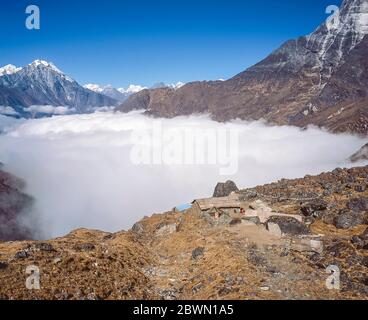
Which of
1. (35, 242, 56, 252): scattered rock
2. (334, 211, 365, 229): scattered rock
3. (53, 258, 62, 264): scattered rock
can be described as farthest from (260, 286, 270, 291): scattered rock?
(334, 211, 365, 229): scattered rock

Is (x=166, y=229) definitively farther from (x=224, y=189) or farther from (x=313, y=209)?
(x=224, y=189)

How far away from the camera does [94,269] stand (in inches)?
1137

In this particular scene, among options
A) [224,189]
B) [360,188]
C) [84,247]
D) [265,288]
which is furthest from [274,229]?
[224,189]

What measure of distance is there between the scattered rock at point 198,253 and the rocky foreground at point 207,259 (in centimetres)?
8

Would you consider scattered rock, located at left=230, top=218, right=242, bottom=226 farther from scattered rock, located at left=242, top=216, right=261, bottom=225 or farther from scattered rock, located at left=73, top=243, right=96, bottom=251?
scattered rock, located at left=73, top=243, right=96, bottom=251

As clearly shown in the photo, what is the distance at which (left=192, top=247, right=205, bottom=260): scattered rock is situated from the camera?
33906 mm

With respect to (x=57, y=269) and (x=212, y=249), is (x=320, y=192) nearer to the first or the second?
(x=212, y=249)

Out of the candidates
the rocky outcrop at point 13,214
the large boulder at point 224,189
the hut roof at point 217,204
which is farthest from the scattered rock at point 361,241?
the rocky outcrop at point 13,214

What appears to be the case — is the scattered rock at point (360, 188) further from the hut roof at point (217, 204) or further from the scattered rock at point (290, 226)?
the scattered rock at point (290, 226)

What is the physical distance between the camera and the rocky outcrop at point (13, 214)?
135m

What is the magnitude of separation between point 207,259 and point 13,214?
439 feet

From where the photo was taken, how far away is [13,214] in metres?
149

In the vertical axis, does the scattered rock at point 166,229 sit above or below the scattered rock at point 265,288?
above
